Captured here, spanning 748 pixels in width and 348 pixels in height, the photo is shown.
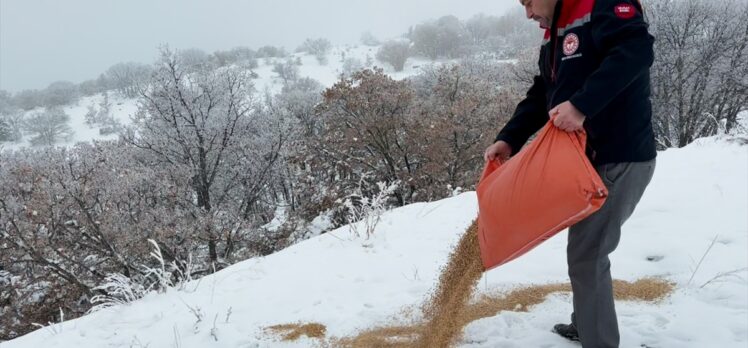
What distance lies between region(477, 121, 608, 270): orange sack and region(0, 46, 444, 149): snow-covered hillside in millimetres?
27702

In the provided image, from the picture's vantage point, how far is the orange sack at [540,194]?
4.91 ft

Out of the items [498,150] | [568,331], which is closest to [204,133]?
[498,150]

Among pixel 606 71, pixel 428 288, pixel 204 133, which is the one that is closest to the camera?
pixel 606 71

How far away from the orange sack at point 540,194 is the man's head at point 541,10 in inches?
17.3

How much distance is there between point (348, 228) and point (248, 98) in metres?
15.7

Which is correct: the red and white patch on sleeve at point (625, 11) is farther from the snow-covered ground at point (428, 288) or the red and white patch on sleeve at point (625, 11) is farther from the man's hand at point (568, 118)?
the snow-covered ground at point (428, 288)

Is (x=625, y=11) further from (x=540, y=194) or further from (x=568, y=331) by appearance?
(x=568, y=331)

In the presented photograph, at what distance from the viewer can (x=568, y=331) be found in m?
2.21

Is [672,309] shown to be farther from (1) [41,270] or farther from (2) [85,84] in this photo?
(2) [85,84]

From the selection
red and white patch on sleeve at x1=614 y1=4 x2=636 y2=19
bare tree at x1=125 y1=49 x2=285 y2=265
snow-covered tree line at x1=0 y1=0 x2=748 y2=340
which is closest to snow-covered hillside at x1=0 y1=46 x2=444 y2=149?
bare tree at x1=125 y1=49 x2=285 y2=265

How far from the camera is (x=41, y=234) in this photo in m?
12.4

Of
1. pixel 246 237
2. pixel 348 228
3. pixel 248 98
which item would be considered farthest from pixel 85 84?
pixel 348 228

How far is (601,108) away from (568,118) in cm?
11

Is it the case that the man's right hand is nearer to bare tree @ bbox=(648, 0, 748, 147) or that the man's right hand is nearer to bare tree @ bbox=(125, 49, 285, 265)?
bare tree @ bbox=(125, 49, 285, 265)
